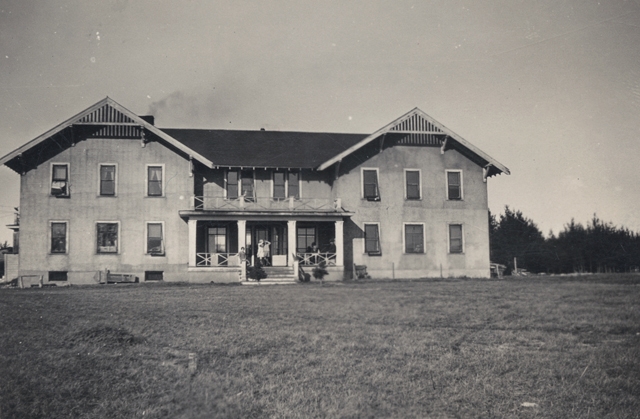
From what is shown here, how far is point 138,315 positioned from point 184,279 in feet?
47.9

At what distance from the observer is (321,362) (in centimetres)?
802

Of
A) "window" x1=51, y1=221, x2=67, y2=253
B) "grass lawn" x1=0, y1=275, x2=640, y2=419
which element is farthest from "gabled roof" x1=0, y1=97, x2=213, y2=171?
"grass lawn" x1=0, y1=275, x2=640, y2=419

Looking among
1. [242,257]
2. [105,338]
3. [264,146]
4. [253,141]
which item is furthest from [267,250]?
[105,338]

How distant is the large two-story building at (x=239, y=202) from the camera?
26.2 m

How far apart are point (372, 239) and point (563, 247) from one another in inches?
802

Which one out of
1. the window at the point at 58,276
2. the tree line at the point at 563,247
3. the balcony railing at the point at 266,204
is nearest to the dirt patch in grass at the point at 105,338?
the balcony railing at the point at 266,204

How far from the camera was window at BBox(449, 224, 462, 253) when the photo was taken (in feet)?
94.8

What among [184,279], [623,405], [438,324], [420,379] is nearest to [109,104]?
[184,279]

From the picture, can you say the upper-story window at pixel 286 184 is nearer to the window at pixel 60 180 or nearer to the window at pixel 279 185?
the window at pixel 279 185

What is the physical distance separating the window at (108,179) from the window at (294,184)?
28.3 feet

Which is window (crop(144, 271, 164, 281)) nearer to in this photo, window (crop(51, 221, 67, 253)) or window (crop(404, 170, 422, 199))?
window (crop(51, 221, 67, 253))

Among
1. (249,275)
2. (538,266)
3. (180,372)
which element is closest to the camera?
(180,372)

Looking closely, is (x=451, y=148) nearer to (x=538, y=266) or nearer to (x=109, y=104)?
(x=109, y=104)

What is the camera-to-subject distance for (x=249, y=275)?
83.8 ft
